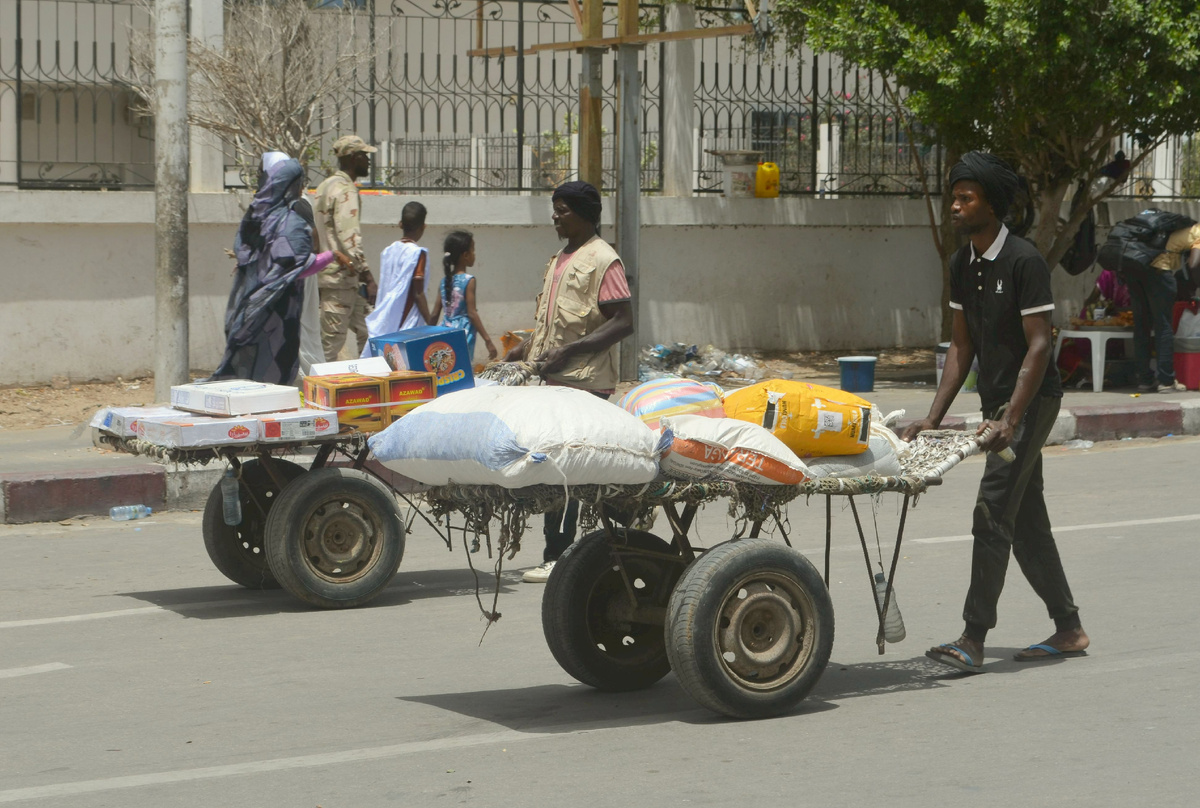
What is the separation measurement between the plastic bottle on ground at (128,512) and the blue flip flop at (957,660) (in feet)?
16.7

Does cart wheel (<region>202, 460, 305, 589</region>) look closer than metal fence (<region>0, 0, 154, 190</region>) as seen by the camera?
Yes

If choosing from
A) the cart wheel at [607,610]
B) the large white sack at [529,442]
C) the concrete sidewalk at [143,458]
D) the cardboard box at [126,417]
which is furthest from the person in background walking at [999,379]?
the concrete sidewalk at [143,458]

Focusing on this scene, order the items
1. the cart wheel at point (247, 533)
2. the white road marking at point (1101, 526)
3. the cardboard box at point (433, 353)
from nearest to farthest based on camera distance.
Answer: the cardboard box at point (433, 353), the cart wheel at point (247, 533), the white road marking at point (1101, 526)

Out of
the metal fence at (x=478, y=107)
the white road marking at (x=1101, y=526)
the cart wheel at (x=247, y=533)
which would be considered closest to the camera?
the cart wheel at (x=247, y=533)

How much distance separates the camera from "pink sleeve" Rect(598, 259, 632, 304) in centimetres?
614

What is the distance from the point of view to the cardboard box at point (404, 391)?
6.43 meters

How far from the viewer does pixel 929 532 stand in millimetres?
8133

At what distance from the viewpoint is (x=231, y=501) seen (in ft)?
20.4

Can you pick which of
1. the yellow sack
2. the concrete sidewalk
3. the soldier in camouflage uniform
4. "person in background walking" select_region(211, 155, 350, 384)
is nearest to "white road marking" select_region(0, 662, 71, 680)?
the concrete sidewalk

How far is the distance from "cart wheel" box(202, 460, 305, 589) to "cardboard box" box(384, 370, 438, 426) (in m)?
0.59

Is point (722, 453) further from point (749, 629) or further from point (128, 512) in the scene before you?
point (128, 512)

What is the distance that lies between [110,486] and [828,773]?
225 inches

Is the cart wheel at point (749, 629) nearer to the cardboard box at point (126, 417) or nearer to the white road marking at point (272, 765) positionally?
the white road marking at point (272, 765)

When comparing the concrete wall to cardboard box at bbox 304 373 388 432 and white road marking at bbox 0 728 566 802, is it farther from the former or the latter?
white road marking at bbox 0 728 566 802
